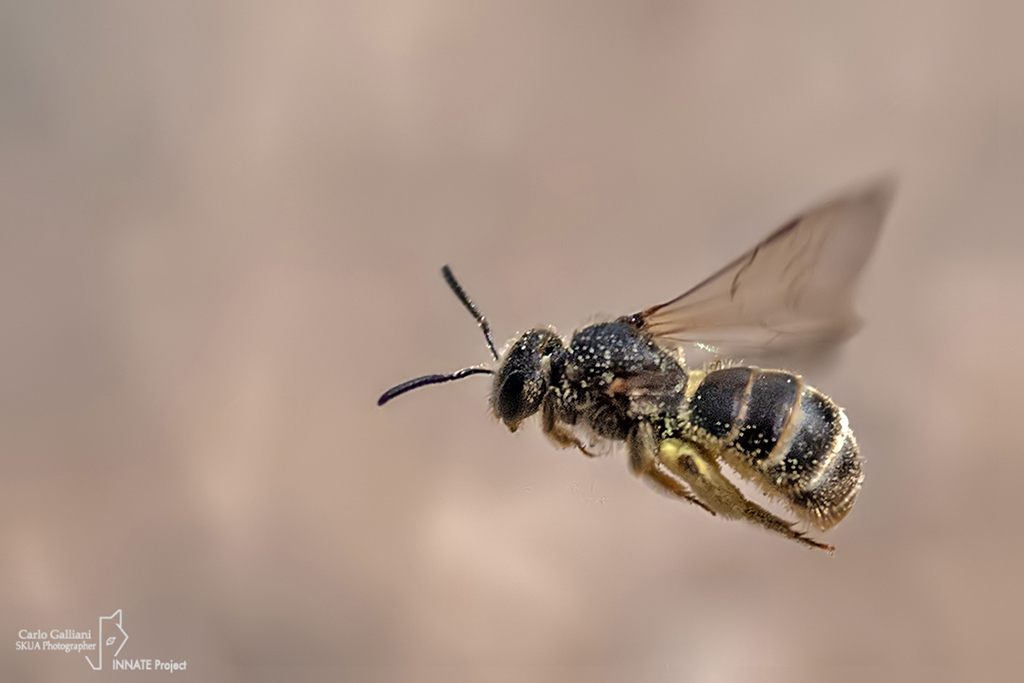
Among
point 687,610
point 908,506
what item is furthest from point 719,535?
point 908,506

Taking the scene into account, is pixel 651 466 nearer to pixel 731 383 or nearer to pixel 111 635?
pixel 731 383

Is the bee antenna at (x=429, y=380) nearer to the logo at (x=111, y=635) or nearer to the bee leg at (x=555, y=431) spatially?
the bee leg at (x=555, y=431)

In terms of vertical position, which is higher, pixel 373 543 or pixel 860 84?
pixel 860 84

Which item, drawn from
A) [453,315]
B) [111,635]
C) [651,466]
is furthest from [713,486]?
[111,635]

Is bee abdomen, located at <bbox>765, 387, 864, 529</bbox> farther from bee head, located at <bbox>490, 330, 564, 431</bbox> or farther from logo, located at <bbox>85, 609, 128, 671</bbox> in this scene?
logo, located at <bbox>85, 609, 128, 671</bbox>

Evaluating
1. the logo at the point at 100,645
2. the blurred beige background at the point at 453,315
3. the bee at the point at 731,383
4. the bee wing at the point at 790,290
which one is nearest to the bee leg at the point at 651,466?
the bee at the point at 731,383

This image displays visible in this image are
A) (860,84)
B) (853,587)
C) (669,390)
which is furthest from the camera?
(860,84)

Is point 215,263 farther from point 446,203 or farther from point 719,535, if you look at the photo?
point 719,535

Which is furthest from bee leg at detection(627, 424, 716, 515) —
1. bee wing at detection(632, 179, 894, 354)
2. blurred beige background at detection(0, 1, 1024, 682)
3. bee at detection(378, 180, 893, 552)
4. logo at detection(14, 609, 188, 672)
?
logo at detection(14, 609, 188, 672)
